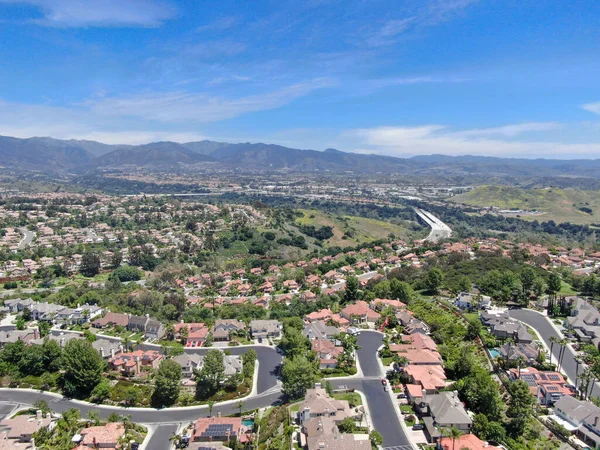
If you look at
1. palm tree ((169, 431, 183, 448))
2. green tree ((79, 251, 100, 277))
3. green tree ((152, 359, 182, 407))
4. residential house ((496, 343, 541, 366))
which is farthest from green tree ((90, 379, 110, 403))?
green tree ((79, 251, 100, 277))

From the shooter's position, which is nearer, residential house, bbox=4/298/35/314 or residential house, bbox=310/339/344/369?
residential house, bbox=310/339/344/369

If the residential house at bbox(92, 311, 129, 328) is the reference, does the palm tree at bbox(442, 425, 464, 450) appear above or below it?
above

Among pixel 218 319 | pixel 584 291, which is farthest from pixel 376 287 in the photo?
pixel 584 291

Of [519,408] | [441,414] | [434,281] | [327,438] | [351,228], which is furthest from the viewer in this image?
[351,228]

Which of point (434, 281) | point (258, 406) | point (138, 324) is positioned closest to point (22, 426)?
point (258, 406)

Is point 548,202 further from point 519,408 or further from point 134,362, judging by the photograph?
point 134,362

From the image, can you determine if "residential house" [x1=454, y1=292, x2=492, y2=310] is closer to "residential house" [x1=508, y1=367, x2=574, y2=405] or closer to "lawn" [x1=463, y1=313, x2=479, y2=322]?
"lawn" [x1=463, y1=313, x2=479, y2=322]
